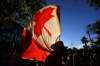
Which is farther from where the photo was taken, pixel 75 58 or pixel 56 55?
pixel 75 58

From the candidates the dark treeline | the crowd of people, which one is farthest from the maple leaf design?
the dark treeline

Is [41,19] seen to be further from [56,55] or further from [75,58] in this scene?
[75,58]

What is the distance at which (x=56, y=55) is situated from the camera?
6633 mm

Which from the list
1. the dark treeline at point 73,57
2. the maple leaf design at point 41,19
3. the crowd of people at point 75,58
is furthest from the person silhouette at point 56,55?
the dark treeline at point 73,57

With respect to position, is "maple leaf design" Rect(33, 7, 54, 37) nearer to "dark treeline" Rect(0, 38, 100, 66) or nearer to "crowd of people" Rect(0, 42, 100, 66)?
"crowd of people" Rect(0, 42, 100, 66)

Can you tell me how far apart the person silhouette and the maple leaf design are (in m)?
0.57

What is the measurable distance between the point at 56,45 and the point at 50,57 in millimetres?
324

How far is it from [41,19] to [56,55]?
1.02 meters

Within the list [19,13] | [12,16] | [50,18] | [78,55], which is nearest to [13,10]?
[12,16]

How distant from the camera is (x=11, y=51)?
13.6 metres

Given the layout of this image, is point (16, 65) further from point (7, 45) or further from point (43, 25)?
point (43, 25)

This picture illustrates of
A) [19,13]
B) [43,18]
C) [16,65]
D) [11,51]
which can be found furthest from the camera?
[19,13]

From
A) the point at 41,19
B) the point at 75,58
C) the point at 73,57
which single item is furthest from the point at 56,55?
the point at 75,58

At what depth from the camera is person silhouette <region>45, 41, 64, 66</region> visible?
6.54m
